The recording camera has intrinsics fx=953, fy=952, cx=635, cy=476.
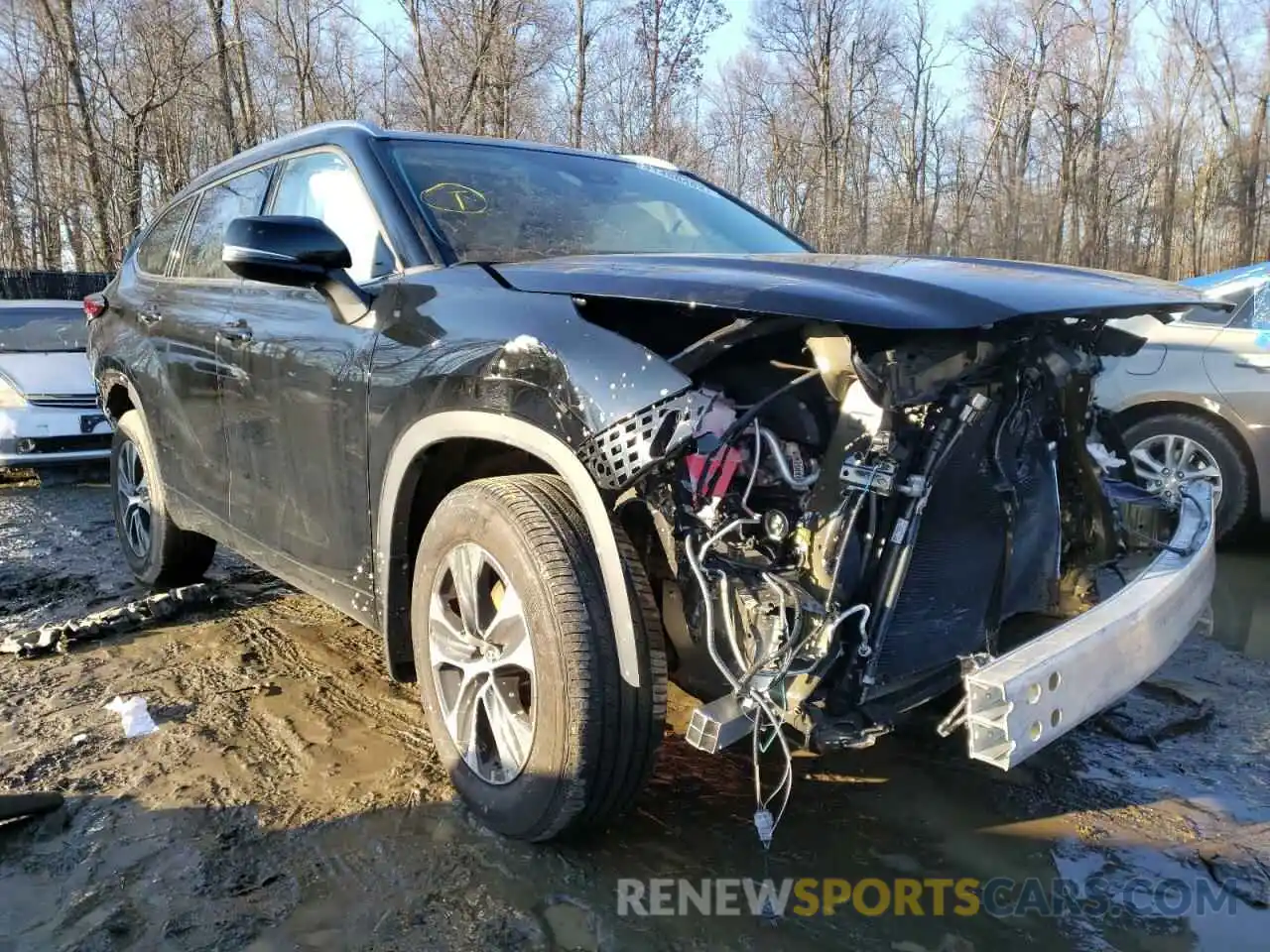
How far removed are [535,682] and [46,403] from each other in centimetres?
706

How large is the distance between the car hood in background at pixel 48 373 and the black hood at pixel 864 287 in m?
6.68

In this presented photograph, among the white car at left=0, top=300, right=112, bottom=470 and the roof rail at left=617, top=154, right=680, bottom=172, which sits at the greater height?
the roof rail at left=617, top=154, right=680, bottom=172

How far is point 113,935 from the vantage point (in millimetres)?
2203

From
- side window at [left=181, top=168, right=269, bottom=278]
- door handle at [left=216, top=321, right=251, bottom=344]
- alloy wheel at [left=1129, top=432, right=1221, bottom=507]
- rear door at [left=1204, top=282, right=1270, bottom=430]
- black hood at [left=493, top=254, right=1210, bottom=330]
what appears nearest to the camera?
black hood at [left=493, top=254, right=1210, bottom=330]

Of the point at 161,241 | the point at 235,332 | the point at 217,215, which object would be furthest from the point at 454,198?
the point at 161,241

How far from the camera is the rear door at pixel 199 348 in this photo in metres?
3.73

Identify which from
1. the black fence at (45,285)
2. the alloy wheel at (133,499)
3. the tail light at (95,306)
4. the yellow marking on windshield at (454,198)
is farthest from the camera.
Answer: the black fence at (45,285)

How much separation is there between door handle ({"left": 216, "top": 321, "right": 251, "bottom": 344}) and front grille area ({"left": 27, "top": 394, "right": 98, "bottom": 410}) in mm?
5061

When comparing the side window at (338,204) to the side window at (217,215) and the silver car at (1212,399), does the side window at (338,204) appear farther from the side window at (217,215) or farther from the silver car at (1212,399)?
the silver car at (1212,399)

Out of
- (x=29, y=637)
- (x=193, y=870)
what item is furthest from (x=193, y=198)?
(x=193, y=870)

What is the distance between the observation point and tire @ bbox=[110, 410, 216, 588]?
4551 mm

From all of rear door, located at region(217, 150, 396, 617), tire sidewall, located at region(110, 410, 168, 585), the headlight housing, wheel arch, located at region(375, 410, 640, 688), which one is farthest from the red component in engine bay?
the headlight housing

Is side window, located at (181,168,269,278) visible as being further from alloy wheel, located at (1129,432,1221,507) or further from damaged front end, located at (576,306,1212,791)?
alloy wheel, located at (1129,432,1221,507)

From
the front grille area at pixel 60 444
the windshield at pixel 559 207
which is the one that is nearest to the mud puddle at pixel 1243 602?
the windshield at pixel 559 207
